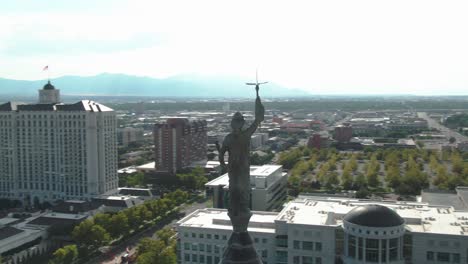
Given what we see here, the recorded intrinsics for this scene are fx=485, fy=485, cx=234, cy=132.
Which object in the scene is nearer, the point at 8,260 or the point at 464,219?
the point at 464,219

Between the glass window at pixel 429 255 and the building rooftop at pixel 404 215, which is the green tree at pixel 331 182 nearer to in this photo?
the building rooftop at pixel 404 215

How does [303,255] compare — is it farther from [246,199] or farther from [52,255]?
[246,199]

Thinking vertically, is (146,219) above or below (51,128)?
below

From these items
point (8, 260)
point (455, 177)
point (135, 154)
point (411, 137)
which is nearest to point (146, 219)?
point (8, 260)

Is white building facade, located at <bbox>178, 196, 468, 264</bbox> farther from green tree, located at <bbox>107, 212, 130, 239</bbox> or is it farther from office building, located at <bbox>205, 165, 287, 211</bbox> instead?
office building, located at <bbox>205, 165, 287, 211</bbox>

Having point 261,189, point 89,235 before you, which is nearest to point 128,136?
point 261,189

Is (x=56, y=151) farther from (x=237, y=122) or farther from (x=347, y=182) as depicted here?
(x=237, y=122)

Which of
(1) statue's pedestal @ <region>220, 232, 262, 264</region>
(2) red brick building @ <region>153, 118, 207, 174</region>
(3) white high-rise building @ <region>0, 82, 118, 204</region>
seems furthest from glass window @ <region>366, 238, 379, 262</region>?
(2) red brick building @ <region>153, 118, 207, 174</region>
